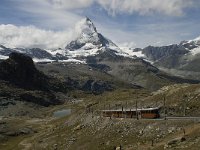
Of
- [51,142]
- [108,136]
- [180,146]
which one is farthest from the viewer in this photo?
[51,142]

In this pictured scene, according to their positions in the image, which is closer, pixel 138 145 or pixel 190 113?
pixel 138 145

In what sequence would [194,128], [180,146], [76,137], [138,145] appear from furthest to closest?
[76,137] → [138,145] → [194,128] → [180,146]

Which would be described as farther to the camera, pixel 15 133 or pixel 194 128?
pixel 15 133

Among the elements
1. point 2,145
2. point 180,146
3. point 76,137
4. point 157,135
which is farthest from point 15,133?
point 180,146

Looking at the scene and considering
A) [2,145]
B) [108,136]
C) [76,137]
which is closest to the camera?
[108,136]

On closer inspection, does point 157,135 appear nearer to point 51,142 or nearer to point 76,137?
point 76,137

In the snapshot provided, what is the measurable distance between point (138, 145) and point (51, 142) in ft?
152

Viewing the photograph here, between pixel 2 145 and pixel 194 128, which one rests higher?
pixel 194 128

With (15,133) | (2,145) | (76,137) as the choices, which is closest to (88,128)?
(76,137)

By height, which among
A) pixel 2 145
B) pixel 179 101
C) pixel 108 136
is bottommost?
pixel 2 145

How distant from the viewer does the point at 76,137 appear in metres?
102

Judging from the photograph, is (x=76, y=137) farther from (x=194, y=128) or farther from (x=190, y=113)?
(x=194, y=128)

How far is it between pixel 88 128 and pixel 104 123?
8.21 m

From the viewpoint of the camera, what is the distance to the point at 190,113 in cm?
9475
